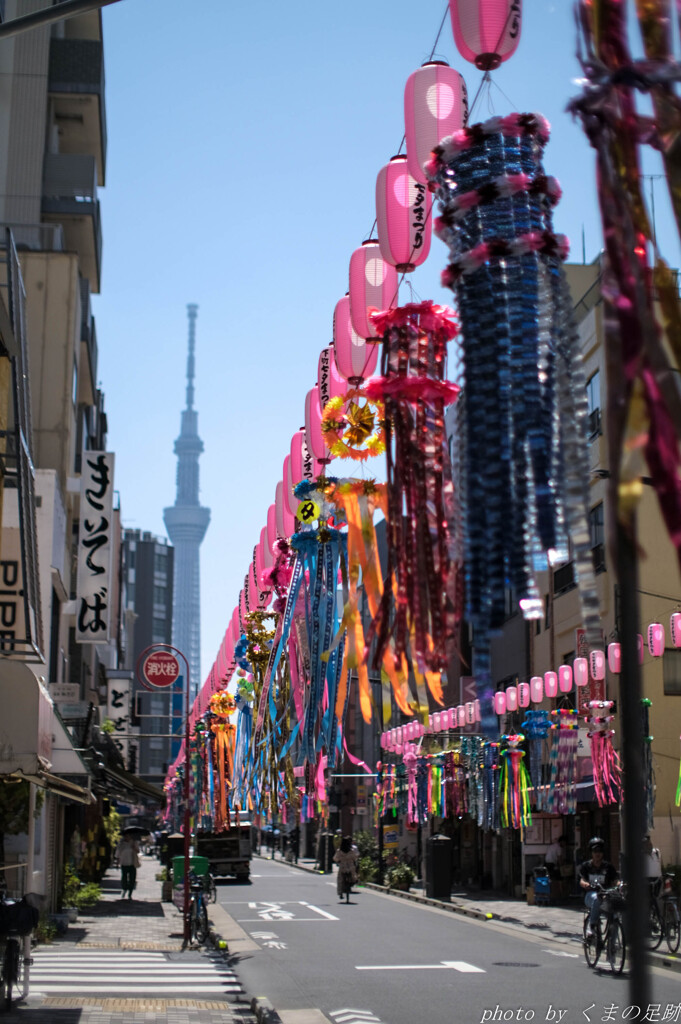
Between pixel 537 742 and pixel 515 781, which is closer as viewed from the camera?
pixel 537 742

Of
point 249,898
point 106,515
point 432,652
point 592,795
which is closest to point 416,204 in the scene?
point 432,652

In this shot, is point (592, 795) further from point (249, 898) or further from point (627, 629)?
point (627, 629)

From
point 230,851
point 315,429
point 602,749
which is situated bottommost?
point 230,851

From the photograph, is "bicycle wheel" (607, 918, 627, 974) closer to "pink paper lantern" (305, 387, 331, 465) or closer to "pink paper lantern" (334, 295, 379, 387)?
"pink paper lantern" (305, 387, 331, 465)

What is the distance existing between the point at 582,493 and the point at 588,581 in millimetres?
323

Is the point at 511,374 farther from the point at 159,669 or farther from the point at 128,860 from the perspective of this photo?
the point at 128,860

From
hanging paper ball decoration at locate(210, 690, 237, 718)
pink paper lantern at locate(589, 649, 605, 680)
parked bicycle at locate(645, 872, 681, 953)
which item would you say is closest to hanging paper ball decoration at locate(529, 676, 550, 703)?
parked bicycle at locate(645, 872, 681, 953)

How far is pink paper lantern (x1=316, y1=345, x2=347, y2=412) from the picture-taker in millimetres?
9523

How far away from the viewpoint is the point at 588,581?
3.60 m

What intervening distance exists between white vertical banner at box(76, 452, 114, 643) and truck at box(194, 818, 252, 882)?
17.9 meters

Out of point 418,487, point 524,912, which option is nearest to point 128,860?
point 524,912

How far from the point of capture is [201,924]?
69.6 feet

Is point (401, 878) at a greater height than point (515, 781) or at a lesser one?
lesser

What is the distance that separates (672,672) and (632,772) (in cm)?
2654
